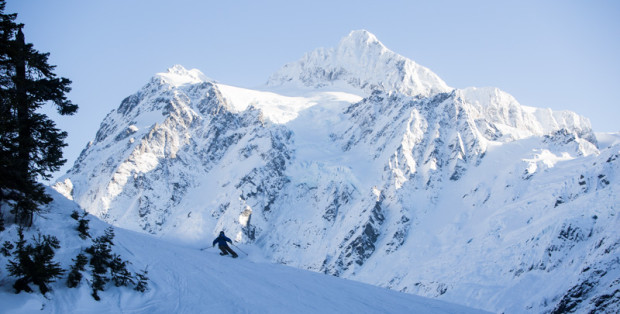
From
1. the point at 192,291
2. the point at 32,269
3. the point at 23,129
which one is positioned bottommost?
the point at 192,291

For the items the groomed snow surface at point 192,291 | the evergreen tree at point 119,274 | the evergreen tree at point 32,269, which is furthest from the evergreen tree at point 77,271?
the evergreen tree at point 119,274

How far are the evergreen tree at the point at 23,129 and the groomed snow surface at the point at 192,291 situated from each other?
1.13 metres

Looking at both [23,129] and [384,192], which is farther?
[384,192]

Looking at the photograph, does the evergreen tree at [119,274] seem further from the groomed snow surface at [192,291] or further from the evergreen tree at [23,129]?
the evergreen tree at [23,129]

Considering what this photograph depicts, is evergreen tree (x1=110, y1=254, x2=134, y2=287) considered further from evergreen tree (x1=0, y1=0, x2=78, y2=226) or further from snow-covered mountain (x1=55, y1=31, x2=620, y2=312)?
snow-covered mountain (x1=55, y1=31, x2=620, y2=312)

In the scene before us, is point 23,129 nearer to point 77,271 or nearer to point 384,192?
point 77,271

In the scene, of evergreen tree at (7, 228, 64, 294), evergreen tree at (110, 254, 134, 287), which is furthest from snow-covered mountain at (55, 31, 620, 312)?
evergreen tree at (7, 228, 64, 294)

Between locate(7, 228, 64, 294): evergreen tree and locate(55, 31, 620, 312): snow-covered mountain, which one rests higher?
locate(7, 228, 64, 294): evergreen tree

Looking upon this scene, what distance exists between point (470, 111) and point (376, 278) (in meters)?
83.2

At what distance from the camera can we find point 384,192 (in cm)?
13988

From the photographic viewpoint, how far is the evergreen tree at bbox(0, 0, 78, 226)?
12891mm

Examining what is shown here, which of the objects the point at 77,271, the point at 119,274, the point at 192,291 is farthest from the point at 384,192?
the point at 77,271

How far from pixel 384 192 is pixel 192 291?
129 meters

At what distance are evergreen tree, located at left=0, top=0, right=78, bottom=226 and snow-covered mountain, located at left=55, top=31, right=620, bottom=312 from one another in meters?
62.3
